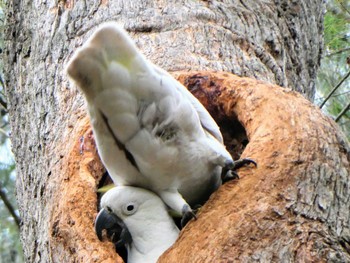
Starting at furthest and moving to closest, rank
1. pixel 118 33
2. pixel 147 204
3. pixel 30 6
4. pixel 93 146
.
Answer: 1. pixel 30 6
2. pixel 93 146
3. pixel 147 204
4. pixel 118 33

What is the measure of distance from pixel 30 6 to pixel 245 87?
1427mm

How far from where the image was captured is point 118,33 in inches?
112

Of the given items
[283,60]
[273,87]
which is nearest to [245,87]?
[273,87]

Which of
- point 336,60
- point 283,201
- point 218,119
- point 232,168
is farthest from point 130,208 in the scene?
point 336,60

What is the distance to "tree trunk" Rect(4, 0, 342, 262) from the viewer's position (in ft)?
9.33

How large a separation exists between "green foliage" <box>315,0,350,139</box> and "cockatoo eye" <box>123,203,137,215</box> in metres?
2.90

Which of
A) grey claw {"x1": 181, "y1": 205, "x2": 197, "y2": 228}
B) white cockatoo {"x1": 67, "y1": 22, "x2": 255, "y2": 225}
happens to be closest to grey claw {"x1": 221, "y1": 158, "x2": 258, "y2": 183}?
white cockatoo {"x1": 67, "y1": 22, "x2": 255, "y2": 225}

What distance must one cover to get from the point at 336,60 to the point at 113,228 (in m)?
3.63

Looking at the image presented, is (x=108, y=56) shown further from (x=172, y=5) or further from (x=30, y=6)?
(x=30, y=6)

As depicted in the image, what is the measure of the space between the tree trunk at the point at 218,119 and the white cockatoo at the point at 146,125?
198 mm

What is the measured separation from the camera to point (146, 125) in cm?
303

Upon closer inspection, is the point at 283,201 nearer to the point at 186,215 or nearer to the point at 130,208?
the point at 186,215

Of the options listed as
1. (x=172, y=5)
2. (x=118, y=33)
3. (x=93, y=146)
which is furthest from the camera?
(x=172, y=5)

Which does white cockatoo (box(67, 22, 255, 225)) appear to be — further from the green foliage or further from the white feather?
the green foliage
